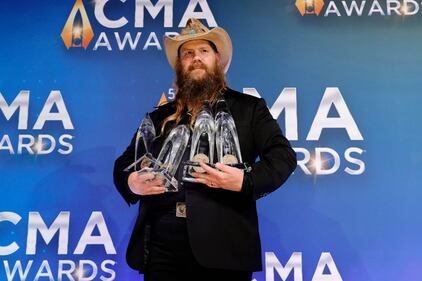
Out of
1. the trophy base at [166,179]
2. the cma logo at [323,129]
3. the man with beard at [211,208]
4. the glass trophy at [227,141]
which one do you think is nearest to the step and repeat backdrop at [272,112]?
the cma logo at [323,129]

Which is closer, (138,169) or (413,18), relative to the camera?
(138,169)

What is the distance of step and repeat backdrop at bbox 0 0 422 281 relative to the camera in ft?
7.96

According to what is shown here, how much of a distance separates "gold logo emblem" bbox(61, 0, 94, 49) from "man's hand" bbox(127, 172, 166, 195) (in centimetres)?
132

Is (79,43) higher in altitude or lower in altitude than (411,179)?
higher

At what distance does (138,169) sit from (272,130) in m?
0.48

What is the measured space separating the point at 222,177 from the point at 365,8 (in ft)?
5.19

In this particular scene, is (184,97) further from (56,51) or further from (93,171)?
(56,51)

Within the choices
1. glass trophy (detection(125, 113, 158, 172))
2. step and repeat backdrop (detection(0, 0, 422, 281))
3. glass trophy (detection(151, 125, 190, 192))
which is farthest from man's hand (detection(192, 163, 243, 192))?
step and repeat backdrop (detection(0, 0, 422, 281))

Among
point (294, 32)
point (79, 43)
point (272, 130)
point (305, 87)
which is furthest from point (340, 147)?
point (79, 43)

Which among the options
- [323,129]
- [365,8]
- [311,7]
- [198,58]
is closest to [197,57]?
[198,58]

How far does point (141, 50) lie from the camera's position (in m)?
2.71

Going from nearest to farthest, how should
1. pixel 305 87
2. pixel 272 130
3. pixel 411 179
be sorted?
pixel 272 130, pixel 411 179, pixel 305 87

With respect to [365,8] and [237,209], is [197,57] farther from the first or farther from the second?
[365,8]

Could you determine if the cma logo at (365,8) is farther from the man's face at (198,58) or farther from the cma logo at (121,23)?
the man's face at (198,58)
